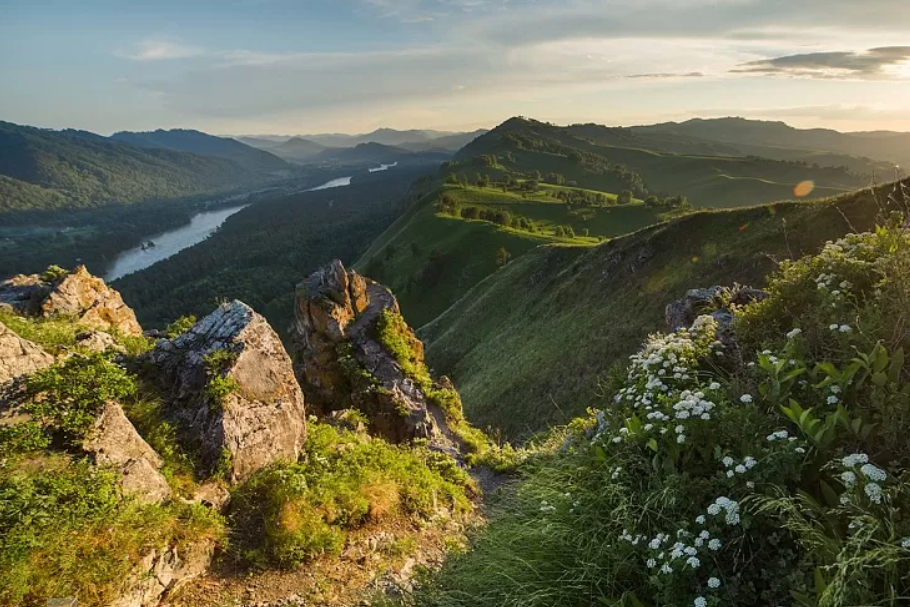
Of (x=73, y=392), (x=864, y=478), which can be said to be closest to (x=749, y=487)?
(x=864, y=478)

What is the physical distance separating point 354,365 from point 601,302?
97.3 feet

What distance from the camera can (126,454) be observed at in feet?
23.0

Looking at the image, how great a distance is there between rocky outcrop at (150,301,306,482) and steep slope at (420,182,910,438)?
2064 centimetres

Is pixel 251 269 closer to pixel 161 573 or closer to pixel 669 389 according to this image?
pixel 161 573

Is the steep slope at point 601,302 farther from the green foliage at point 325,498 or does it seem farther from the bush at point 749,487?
the bush at point 749,487

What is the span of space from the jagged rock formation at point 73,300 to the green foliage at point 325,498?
6.58 meters

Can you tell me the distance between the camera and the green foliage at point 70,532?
17.1ft

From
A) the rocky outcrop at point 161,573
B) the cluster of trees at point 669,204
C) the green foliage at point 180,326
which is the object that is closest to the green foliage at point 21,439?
the rocky outcrop at point 161,573

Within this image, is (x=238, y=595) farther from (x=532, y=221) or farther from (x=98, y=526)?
(x=532, y=221)

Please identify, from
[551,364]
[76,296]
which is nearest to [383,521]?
[76,296]

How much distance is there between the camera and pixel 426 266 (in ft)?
307

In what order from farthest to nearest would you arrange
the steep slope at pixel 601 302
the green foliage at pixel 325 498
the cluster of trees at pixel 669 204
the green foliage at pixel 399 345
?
1. the cluster of trees at pixel 669 204
2. the steep slope at pixel 601 302
3. the green foliage at pixel 399 345
4. the green foliage at pixel 325 498

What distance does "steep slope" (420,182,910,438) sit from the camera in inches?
1255

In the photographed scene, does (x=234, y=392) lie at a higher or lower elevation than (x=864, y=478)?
lower
